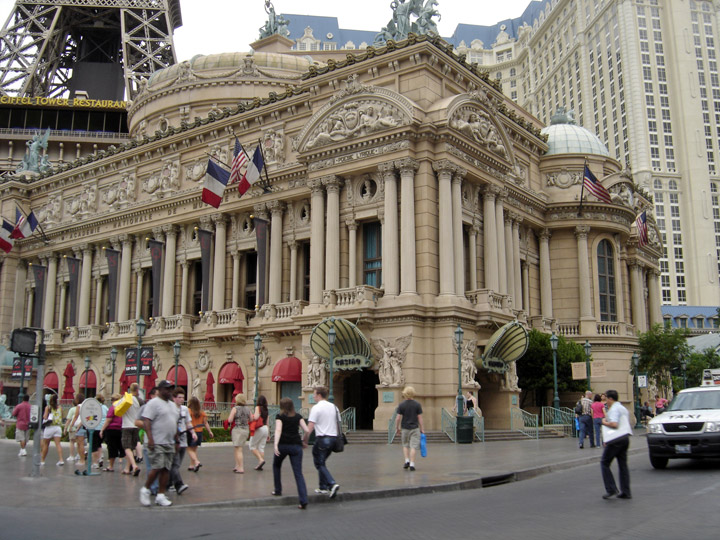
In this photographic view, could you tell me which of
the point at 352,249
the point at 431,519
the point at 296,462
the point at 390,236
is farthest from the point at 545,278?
the point at 431,519

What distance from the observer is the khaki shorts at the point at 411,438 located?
1806 centimetres

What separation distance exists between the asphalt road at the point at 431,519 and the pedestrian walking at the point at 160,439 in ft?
1.23

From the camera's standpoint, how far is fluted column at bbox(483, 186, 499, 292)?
3709cm

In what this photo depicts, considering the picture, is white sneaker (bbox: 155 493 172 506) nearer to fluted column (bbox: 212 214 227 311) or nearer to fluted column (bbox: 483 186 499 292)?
fluted column (bbox: 483 186 499 292)

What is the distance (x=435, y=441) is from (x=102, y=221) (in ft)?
103

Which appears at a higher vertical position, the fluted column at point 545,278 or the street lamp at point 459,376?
the fluted column at point 545,278

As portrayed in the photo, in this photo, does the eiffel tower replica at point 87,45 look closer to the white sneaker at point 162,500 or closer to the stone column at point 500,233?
the stone column at point 500,233

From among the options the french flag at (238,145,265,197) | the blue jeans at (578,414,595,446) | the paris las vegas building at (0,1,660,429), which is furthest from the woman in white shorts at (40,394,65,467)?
the french flag at (238,145,265,197)

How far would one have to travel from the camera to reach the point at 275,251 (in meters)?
41.2

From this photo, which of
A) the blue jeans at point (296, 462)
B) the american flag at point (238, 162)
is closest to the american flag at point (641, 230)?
the american flag at point (238, 162)

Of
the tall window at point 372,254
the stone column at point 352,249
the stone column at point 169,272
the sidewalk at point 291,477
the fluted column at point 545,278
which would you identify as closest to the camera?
the sidewalk at point 291,477

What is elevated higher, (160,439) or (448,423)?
(160,439)

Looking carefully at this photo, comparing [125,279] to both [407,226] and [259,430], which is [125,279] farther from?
[259,430]

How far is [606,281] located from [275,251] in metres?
22.8
